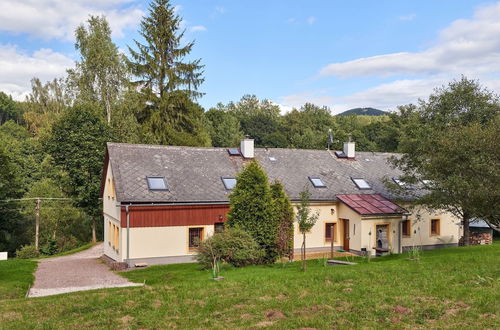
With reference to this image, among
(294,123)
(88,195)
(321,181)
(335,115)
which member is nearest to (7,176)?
(88,195)

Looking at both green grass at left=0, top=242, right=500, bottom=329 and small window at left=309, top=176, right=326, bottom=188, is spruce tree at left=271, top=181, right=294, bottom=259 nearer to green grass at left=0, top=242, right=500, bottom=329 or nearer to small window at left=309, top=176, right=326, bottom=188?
green grass at left=0, top=242, right=500, bottom=329

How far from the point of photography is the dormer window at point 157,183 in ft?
80.1

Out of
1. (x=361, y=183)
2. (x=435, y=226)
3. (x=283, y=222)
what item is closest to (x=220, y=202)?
(x=283, y=222)

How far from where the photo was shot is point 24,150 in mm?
56156

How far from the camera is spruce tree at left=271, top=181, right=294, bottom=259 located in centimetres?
Answer: 2081

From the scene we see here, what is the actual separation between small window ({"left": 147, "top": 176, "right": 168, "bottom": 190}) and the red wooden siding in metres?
1.39

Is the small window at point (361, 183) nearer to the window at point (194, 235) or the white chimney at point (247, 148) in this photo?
the white chimney at point (247, 148)

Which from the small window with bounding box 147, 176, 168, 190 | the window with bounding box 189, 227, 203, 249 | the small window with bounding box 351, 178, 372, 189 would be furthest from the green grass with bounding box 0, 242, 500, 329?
the small window with bounding box 351, 178, 372, 189

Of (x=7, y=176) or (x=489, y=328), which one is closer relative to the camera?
(x=489, y=328)

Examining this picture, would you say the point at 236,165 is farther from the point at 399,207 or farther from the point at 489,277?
the point at 489,277

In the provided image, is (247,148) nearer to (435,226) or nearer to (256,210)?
(256,210)

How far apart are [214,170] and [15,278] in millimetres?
12337

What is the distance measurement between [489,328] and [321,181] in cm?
2013

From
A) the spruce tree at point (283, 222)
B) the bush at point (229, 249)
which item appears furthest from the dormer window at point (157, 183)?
the spruce tree at point (283, 222)
